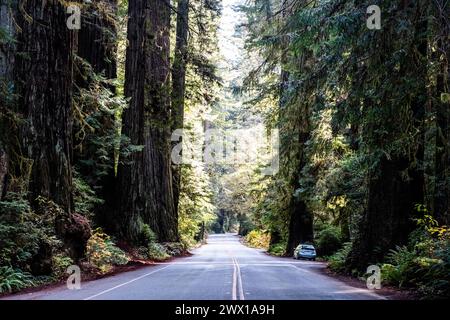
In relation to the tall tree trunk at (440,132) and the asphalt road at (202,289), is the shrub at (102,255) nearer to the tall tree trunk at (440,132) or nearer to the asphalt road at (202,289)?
the asphalt road at (202,289)

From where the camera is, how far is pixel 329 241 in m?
30.6

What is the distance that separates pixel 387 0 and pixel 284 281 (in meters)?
7.88

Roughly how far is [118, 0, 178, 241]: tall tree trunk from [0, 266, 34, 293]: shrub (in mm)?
9851

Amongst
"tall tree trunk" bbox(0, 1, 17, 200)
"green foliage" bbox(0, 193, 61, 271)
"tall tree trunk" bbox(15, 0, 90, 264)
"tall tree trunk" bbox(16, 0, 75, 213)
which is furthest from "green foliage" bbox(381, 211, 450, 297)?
"tall tree trunk" bbox(0, 1, 17, 200)

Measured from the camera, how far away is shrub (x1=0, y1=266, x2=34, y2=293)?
11.4 m

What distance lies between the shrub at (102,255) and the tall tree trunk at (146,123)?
3126 millimetres

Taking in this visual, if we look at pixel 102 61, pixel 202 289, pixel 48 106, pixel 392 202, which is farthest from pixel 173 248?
pixel 202 289

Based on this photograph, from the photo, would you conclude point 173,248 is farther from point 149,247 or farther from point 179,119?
point 179,119

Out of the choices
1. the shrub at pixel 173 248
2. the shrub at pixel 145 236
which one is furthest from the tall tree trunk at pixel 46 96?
the shrub at pixel 173 248

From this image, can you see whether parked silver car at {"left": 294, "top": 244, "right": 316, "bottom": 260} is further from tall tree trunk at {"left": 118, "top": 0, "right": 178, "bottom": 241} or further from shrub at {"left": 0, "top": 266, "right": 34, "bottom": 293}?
shrub at {"left": 0, "top": 266, "right": 34, "bottom": 293}

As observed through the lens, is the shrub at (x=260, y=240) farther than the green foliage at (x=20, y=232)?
Yes

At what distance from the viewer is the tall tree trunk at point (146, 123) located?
22.3 metres
